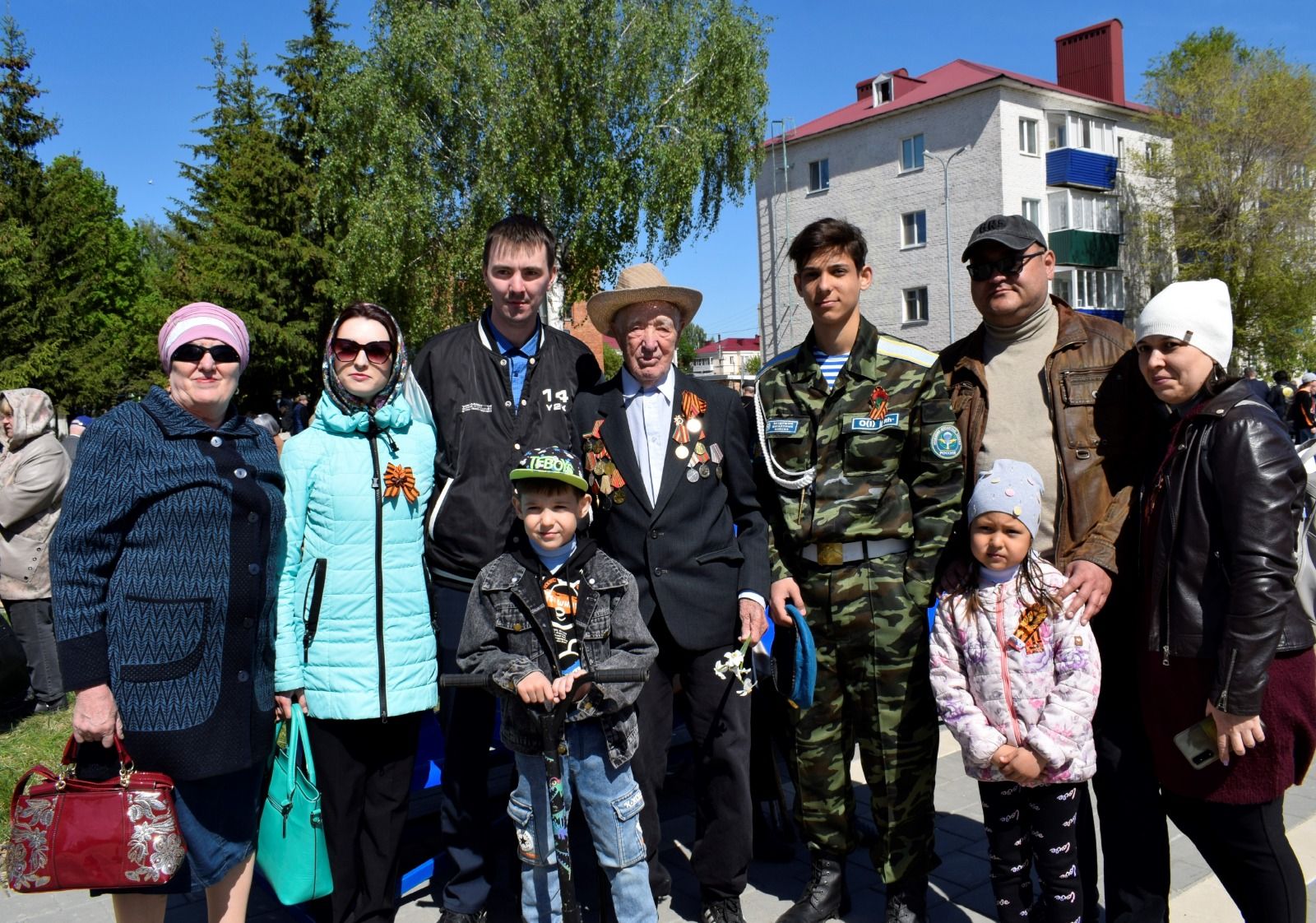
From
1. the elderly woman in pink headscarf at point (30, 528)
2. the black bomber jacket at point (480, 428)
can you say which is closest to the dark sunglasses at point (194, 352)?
the black bomber jacket at point (480, 428)

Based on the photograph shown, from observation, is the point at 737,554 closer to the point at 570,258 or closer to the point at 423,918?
the point at 423,918

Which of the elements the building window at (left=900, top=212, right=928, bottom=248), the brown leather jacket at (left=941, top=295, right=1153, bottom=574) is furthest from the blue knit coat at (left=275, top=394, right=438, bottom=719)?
the building window at (left=900, top=212, right=928, bottom=248)

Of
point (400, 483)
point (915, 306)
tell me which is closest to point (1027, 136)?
point (915, 306)

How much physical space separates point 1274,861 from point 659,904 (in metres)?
2.15

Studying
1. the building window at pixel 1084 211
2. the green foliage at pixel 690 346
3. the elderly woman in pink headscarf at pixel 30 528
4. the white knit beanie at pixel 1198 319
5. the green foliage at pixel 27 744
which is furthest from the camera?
the green foliage at pixel 690 346

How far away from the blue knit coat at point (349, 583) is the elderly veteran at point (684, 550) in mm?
769

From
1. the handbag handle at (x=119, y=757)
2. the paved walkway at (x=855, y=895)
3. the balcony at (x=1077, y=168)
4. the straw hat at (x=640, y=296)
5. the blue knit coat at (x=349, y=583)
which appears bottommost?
the paved walkway at (x=855, y=895)

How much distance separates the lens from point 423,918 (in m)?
3.88

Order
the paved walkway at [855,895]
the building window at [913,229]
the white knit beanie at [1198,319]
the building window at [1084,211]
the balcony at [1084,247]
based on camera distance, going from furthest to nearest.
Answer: the building window at [913,229]
the building window at [1084,211]
the balcony at [1084,247]
the paved walkway at [855,895]
the white knit beanie at [1198,319]

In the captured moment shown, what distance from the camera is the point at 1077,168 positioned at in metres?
35.6

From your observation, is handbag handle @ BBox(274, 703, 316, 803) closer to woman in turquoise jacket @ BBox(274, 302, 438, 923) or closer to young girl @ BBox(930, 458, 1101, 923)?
woman in turquoise jacket @ BBox(274, 302, 438, 923)

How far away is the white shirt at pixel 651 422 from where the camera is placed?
3662 millimetres

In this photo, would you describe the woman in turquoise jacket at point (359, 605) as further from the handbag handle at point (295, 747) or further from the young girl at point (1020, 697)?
the young girl at point (1020, 697)

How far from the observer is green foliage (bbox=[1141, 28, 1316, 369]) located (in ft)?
112
